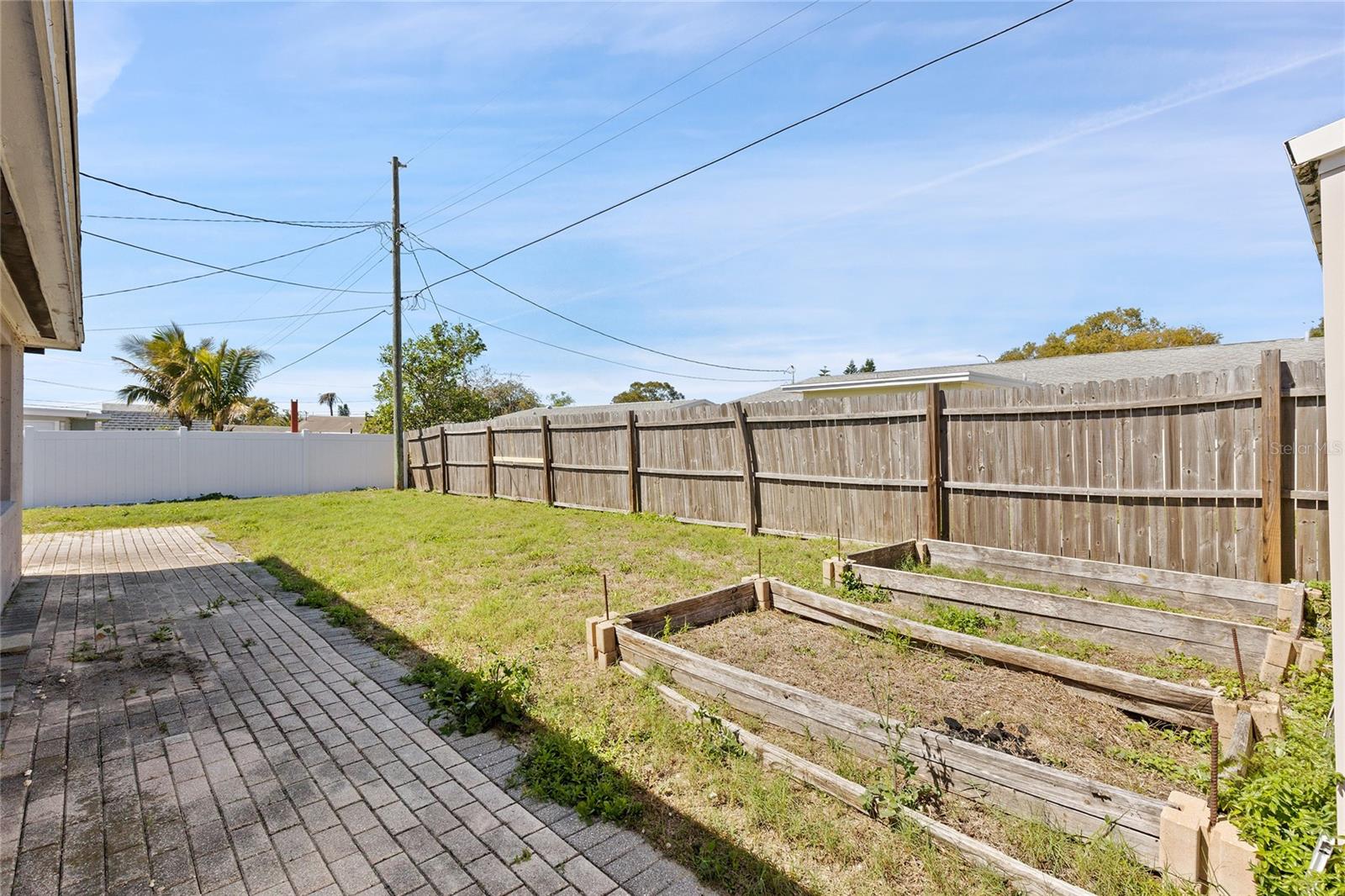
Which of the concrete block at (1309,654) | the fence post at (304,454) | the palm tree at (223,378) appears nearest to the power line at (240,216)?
the palm tree at (223,378)

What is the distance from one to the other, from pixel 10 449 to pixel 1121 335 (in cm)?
3531

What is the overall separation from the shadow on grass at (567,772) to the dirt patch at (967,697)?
1.22 metres

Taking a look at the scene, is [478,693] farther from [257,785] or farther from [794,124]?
[794,124]

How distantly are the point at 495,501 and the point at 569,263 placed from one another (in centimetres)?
1031

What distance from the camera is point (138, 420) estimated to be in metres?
23.6

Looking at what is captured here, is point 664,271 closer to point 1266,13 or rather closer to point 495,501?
point 495,501

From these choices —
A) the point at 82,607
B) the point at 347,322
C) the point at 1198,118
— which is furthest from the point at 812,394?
the point at 347,322

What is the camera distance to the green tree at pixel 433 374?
21531 millimetres

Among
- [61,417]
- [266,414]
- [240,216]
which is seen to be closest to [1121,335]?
[240,216]

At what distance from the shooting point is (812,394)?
15680 mm

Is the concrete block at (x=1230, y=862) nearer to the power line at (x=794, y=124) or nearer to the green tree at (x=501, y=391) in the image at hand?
the power line at (x=794, y=124)

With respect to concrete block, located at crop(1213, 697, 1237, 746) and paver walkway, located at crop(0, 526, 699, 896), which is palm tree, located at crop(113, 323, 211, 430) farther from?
concrete block, located at crop(1213, 697, 1237, 746)

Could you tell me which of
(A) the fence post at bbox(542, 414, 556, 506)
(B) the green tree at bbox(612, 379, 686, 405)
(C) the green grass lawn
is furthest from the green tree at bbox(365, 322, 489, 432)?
(B) the green tree at bbox(612, 379, 686, 405)

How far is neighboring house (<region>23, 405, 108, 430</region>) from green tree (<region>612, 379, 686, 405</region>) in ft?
129
